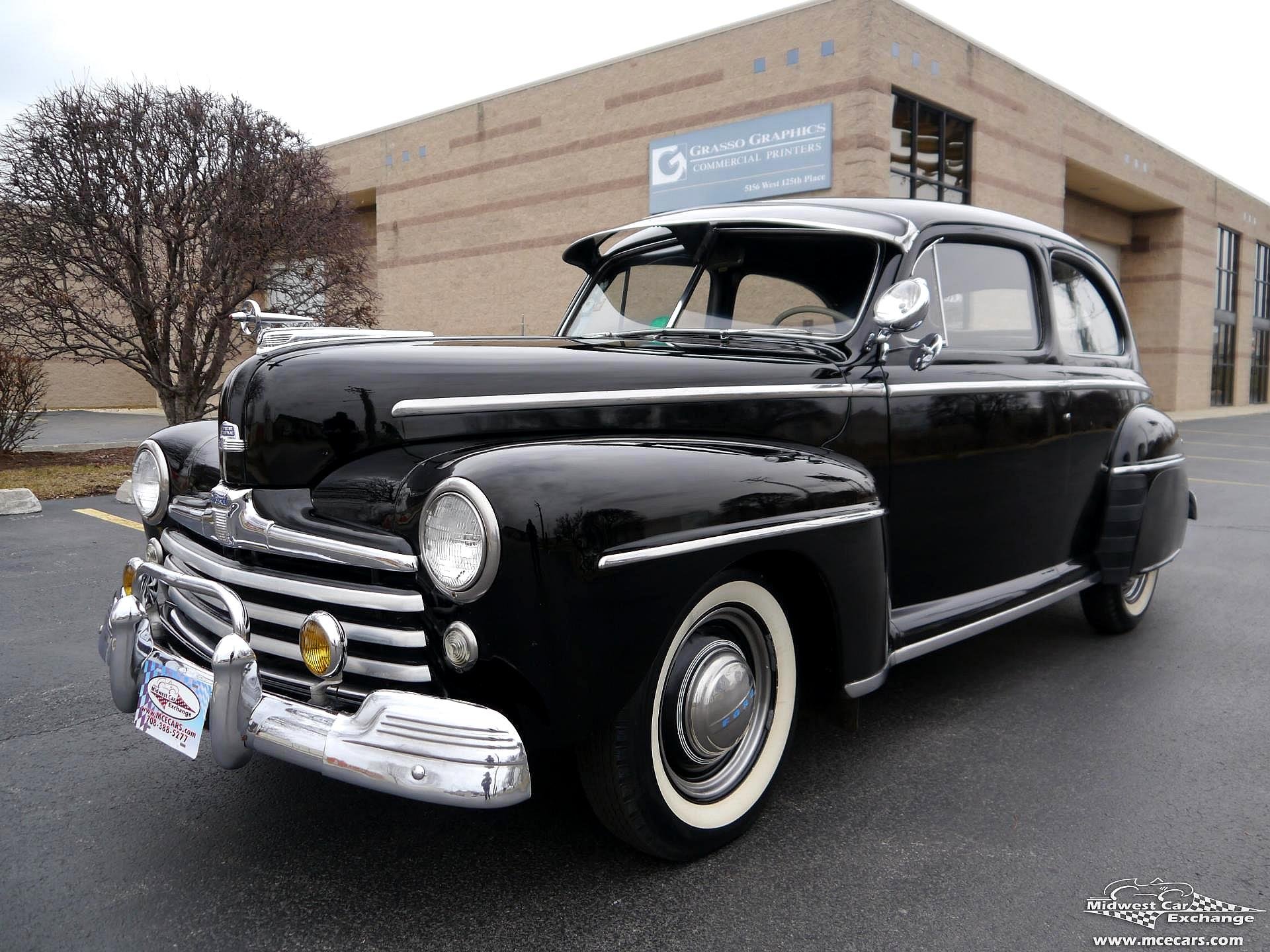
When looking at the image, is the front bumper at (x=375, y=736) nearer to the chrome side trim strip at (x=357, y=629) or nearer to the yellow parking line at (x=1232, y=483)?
the chrome side trim strip at (x=357, y=629)

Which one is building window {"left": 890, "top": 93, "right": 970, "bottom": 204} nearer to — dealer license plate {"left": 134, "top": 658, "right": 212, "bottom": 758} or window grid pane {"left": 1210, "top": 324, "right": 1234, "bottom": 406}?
dealer license plate {"left": 134, "top": 658, "right": 212, "bottom": 758}

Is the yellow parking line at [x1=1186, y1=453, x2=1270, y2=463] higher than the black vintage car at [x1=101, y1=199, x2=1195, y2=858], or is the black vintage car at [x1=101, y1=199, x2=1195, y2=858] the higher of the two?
the black vintage car at [x1=101, y1=199, x2=1195, y2=858]

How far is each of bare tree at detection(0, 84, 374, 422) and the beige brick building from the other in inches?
145

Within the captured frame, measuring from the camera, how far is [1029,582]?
3664 mm

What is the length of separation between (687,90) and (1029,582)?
15928 millimetres

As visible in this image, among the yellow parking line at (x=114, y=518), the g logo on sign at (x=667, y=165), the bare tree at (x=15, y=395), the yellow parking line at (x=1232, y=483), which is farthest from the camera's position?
the g logo on sign at (x=667, y=165)

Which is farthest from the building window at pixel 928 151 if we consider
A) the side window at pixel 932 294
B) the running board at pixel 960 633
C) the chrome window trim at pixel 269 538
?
the chrome window trim at pixel 269 538

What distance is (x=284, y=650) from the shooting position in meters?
2.27

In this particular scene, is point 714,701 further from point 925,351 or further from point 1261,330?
point 1261,330

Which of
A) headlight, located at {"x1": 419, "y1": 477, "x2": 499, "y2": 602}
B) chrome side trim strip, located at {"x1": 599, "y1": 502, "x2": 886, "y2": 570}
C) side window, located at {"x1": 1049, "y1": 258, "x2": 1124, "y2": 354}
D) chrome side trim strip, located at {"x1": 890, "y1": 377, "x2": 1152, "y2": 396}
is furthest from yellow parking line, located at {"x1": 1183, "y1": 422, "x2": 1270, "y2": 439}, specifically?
headlight, located at {"x1": 419, "y1": 477, "x2": 499, "y2": 602}

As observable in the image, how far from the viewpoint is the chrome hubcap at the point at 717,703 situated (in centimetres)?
238

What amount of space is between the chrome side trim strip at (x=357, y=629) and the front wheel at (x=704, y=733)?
0.48 meters

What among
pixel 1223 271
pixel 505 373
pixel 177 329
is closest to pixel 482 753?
pixel 505 373

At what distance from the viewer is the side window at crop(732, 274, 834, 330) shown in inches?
128
